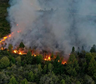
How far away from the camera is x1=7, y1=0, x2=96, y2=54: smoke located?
36250 millimetres

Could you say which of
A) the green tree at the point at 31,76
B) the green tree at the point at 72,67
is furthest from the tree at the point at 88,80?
the green tree at the point at 31,76

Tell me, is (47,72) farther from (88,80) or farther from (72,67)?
(88,80)

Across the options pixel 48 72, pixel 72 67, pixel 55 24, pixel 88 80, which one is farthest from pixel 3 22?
pixel 88 80

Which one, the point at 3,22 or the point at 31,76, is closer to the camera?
the point at 31,76

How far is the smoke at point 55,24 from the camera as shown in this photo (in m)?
36.2

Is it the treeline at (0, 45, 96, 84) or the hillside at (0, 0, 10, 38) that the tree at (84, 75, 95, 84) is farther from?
the hillside at (0, 0, 10, 38)

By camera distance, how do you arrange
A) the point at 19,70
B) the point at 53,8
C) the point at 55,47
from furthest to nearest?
the point at 53,8 < the point at 55,47 < the point at 19,70

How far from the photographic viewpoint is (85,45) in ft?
120

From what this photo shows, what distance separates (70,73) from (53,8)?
31.0m

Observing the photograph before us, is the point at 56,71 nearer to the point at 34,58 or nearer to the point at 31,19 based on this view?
the point at 34,58

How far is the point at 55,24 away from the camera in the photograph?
41.2 meters

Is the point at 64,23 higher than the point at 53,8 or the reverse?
the reverse

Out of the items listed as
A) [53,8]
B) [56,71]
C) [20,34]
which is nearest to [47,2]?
[53,8]

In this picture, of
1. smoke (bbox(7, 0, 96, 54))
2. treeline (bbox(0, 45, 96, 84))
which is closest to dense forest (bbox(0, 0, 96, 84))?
treeline (bbox(0, 45, 96, 84))
